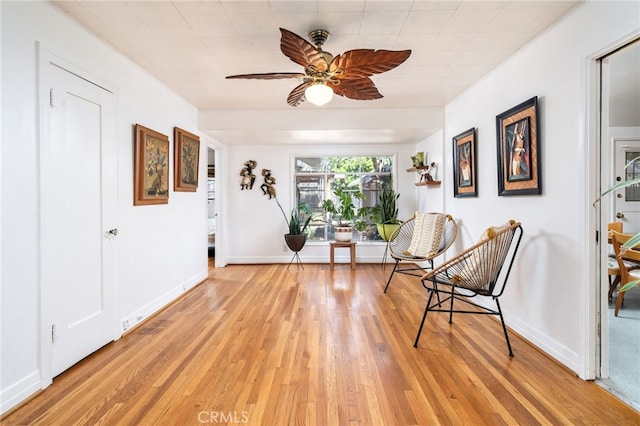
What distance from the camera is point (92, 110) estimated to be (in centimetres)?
228

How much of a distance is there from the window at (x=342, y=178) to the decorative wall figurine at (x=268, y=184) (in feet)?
1.53

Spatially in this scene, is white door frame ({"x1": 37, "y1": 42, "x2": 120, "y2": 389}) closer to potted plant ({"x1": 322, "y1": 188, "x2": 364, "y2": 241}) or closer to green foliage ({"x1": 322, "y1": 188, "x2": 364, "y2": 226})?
potted plant ({"x1": 322, "y1": 188, "x2": 364, "y2": 241})

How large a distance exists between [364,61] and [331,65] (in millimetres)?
243

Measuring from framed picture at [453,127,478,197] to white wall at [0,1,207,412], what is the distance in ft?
11.2

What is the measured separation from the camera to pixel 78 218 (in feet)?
7.02

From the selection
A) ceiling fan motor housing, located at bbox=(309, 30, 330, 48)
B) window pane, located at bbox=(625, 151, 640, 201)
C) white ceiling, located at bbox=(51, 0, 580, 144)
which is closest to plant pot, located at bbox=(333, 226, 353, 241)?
white ceiling, located at bbox=(51, 0, 580, 144)

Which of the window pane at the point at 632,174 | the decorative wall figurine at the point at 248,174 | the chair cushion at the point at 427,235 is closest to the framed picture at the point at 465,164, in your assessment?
the chair cushion at the point at 427,235

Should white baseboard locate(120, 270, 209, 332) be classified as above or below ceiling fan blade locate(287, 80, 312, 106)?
below

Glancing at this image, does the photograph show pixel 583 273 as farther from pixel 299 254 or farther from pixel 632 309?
pixel 299 254

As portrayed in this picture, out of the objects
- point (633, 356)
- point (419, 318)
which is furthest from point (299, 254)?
point (633, 356)

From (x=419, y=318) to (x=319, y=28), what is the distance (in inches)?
104

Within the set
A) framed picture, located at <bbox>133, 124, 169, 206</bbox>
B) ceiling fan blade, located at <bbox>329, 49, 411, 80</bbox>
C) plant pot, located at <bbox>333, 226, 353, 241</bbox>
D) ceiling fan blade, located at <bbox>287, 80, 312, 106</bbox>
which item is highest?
ceiling fan blade, located at <bbox>287, 80, 312, 106</bbox>

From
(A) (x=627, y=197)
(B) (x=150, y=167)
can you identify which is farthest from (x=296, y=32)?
(A) (x=627, y=197)

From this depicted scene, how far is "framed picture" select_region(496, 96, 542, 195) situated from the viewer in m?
2.33
